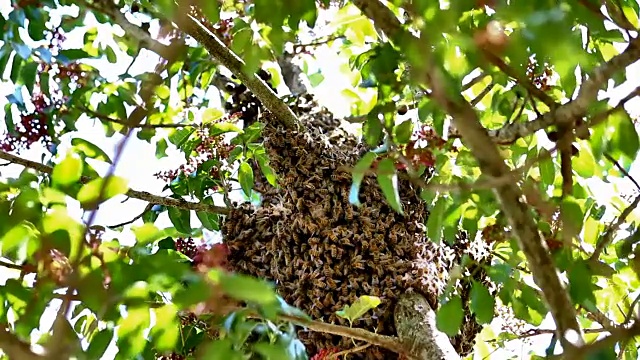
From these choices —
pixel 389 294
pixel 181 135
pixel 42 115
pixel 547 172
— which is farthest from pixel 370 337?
pixel 42 115

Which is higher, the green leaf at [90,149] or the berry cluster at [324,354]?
the green leaf at [90,149]

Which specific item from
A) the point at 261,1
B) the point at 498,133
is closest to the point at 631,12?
the point at 498,133

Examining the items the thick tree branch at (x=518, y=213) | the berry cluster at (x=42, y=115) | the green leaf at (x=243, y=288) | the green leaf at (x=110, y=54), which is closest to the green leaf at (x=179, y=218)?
the berry cluster at (x=42, y=115)

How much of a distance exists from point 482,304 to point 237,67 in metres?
0.98

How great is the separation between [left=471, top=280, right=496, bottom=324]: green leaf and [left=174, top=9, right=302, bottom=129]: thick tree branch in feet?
2.43

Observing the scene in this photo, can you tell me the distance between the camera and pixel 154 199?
2.10 meters

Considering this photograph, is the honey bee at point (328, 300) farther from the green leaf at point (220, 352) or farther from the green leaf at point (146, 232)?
the green leaf at point (220, 352)

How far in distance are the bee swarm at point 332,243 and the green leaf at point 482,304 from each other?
1.92 feet

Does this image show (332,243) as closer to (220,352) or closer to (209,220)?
(209,220)

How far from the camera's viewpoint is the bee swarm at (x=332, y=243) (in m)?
1.82

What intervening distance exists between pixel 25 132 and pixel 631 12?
63.0 inches

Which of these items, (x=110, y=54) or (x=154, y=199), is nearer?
(x=154, y=199)

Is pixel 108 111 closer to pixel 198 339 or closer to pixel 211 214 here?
pixel 211 214

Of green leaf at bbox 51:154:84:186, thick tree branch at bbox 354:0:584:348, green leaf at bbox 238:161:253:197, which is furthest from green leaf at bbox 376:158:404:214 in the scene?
green leaf at bbox 238:161:253:197
